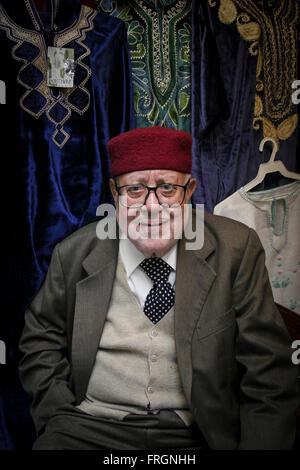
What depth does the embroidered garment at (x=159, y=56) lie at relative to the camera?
1.67m

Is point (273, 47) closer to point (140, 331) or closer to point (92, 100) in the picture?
point (92, 100)

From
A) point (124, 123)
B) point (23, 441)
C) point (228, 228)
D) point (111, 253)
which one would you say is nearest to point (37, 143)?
point (124, 123)

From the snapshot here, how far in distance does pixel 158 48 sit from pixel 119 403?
56.3 inches

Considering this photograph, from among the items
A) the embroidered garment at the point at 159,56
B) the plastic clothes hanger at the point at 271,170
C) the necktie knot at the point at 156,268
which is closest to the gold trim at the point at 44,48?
the embroidered garment at the point at 159,56

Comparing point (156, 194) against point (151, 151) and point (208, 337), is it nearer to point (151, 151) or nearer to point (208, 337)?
point (151, 151)

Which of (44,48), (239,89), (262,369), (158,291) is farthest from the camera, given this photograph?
(239,89)

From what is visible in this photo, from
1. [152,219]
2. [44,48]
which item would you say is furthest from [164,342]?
[44,48]

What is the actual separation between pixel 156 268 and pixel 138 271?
0.20 ft

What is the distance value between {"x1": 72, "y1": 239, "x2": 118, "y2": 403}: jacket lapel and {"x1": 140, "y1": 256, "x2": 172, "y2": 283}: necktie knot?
106 mm

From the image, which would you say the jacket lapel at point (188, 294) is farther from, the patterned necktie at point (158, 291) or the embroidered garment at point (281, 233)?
the embroidered garment at point (281, 233)

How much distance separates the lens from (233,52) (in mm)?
1633

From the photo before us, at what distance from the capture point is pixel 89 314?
1.22 meters

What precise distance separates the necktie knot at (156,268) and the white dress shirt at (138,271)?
11mm

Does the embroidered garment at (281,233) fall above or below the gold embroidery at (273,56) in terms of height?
below
